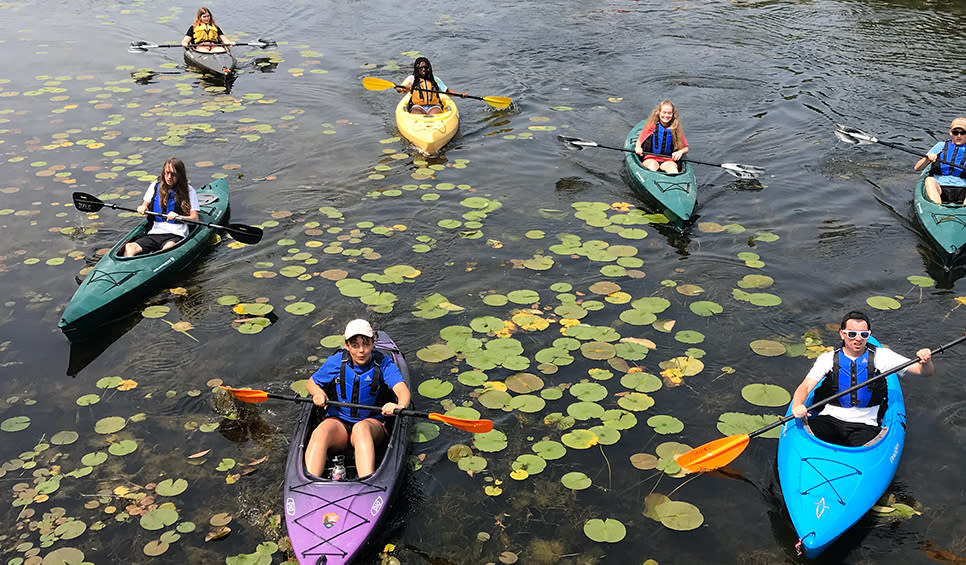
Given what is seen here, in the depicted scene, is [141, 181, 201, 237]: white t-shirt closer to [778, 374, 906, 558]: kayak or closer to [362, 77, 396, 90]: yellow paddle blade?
→ [362, 77, 396, 90]: yellow paddle blade

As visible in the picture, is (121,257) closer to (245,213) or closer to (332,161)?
(245,213)

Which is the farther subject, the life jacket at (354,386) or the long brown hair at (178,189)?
the long brown hair at (178,189)

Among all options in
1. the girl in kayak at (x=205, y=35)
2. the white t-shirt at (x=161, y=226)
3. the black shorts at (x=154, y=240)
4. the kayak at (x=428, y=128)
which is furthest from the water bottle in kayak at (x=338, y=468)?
the girl in kayak at (x=205, y=35)

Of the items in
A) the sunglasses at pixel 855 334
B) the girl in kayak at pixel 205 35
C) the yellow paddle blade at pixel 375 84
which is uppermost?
the girl in kayak at pixel 205 35

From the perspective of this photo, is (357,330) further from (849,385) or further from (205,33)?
(205,33)

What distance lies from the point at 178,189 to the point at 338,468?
4.33 meters

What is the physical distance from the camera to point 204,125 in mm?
12414

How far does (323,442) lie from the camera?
5.22 m

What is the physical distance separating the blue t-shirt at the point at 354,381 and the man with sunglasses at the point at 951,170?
21.4 ft

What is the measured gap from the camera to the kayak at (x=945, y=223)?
26.9 feet

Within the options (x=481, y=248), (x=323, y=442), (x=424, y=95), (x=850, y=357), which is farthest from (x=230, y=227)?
(x=850, y=357)

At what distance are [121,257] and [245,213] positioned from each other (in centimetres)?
219

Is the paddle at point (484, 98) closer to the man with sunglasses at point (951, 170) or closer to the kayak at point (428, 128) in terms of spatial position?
the kayak at point (428, 128)

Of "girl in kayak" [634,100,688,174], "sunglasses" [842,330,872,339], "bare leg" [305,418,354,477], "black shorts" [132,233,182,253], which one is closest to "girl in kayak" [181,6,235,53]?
"black shorts" [132,233,182,253]
